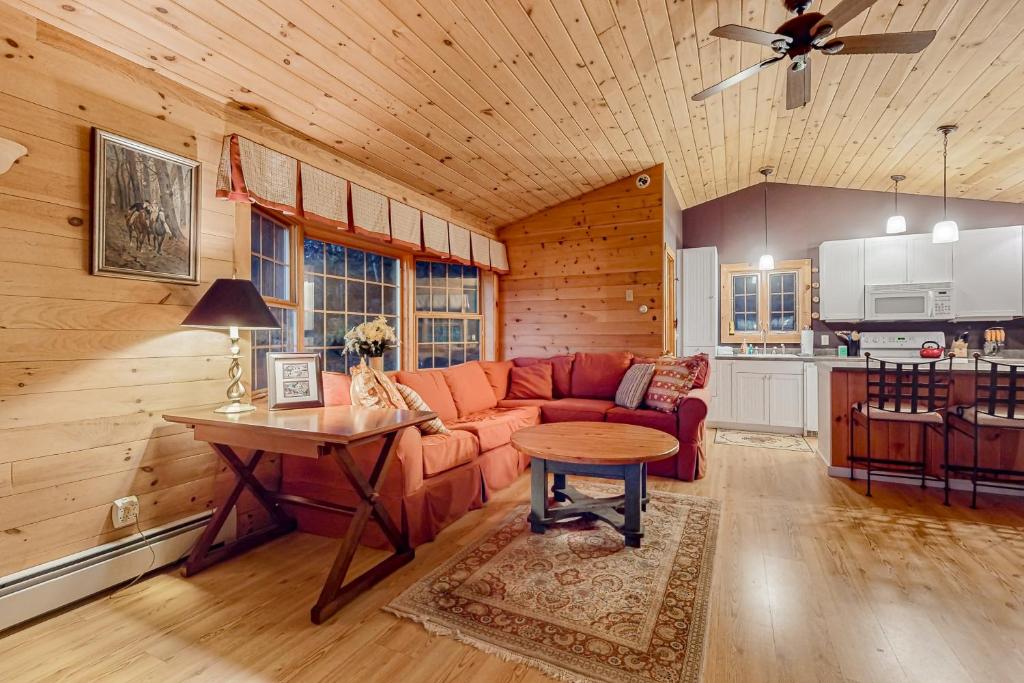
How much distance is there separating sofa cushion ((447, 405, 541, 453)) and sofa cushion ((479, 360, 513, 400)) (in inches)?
14.7

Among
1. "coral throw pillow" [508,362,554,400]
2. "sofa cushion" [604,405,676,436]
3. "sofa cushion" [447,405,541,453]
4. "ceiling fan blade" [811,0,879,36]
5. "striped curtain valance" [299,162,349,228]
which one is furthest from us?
"coral throw pillow" [508,362,554,400]

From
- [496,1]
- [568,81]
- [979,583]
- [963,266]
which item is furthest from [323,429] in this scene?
[963,266]

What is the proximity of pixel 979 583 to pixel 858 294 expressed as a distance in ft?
12.9

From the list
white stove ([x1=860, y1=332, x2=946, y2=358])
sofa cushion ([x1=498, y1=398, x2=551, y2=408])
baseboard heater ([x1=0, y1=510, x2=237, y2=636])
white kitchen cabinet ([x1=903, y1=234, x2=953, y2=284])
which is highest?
white kitchen cabinet ([x1=903, y1=234, x2=953, y2=284])

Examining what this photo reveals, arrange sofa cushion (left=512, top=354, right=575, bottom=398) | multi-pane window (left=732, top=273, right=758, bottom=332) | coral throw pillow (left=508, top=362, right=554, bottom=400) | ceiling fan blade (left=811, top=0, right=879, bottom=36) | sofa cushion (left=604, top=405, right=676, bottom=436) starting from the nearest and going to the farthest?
ceiling fan blade (left=811, top=0, right=879, bottom=36)
sofa cushion (left=604, top=405, right=676, bottom=436)
coral throw pillow (left=508, top=362, right=554, bottom=400)
sofa cushion (left=512, top=354, right=575, bottom=398)
multi-pane window (left=732, top=273, right=758, bottom=332)

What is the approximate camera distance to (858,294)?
5219 millimetres

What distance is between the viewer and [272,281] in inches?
123

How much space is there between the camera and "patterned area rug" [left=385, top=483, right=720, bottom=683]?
1628mm

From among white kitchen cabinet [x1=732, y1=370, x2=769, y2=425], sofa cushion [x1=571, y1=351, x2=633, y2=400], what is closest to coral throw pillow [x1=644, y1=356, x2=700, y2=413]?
sofa cushion [x1=571, y1=351, x2=633, y2=400]

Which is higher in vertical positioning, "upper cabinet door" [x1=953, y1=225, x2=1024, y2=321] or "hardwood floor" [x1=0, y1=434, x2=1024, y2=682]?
"upper cabinet door" [x1=953, y1=225, x2=1024, y2=321]

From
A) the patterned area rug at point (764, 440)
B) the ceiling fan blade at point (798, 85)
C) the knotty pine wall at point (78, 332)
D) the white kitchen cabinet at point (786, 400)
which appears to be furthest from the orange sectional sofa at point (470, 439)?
the ceiling fan blade at point (798, 85)

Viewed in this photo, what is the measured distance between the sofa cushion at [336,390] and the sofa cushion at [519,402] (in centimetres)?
179

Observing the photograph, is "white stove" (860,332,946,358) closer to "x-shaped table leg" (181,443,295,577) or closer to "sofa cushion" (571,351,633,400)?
"sofa cushion" (571,351,633,400)

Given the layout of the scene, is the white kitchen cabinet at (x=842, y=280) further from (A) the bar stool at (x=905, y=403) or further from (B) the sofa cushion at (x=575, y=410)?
(B) the sofa cushion at (x=575, y=410)
